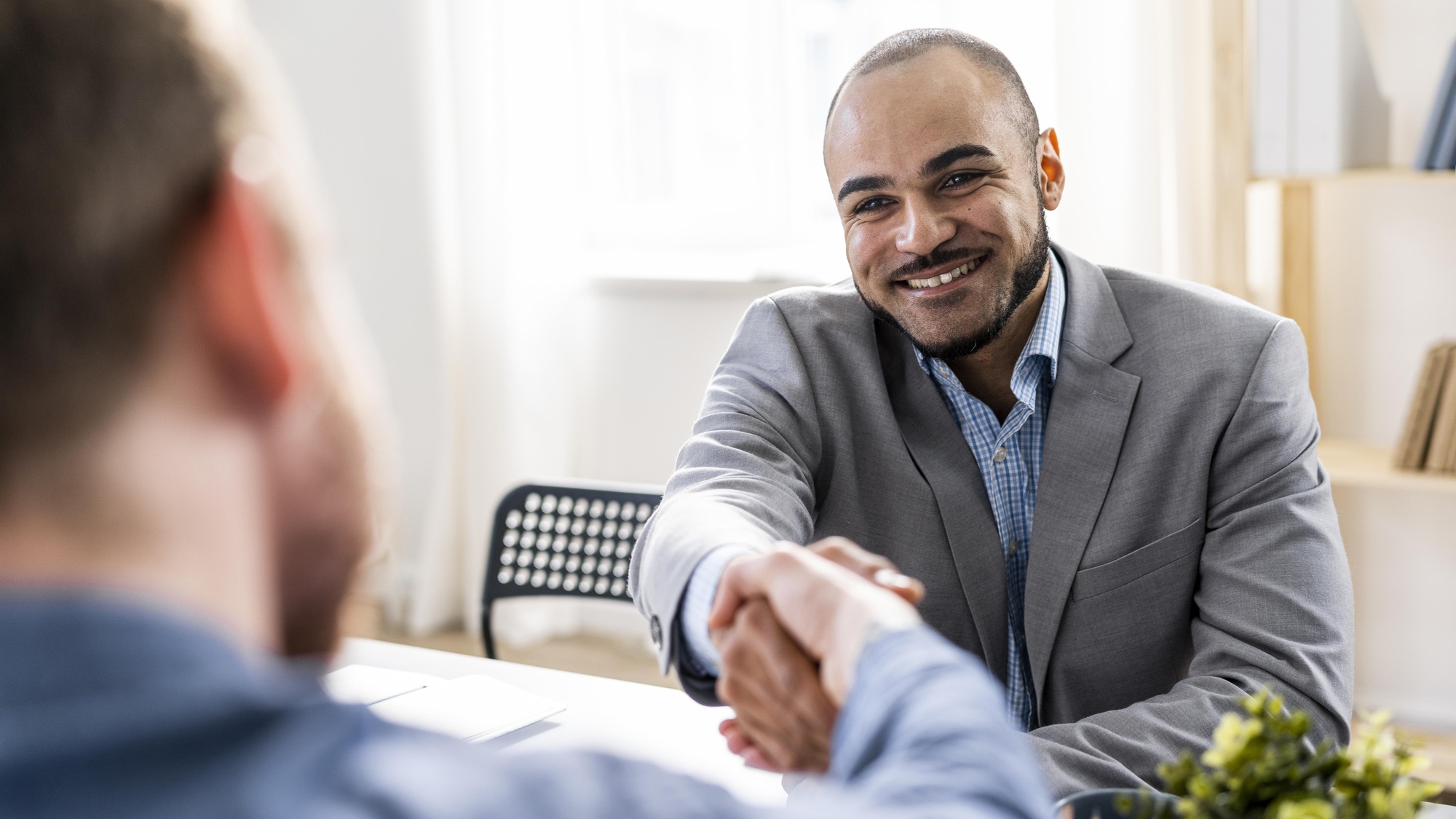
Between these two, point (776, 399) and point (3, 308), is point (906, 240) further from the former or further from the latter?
point (3, 308)

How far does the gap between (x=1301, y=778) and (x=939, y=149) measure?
0.96 m

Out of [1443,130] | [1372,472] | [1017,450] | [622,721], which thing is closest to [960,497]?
[1017,450]

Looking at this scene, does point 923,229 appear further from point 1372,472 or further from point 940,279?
point 1372,472

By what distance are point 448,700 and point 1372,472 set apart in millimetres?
1864

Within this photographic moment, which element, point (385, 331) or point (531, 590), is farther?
point (385, 331)

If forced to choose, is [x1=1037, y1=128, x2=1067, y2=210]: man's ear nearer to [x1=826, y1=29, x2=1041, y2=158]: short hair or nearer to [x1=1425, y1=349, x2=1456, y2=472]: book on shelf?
[x1=826, y1=29, x2=1041, y2=158]: short hair

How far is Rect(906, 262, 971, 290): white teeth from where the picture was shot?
1.51 metres

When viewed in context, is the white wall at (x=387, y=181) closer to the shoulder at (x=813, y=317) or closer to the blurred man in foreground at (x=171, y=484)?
the shoulder at (x=813, y=317)

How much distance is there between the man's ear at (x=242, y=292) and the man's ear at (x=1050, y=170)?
1315mm

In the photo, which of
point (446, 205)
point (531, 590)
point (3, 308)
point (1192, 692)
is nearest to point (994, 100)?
point (1192, 692)

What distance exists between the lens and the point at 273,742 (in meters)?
0.41

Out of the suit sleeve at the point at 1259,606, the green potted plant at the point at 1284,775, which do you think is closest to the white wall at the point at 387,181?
the suit sleeve at the point at 1259,606

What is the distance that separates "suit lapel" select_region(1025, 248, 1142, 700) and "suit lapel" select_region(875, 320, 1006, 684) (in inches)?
1.8

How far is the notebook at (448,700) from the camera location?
122 cm
